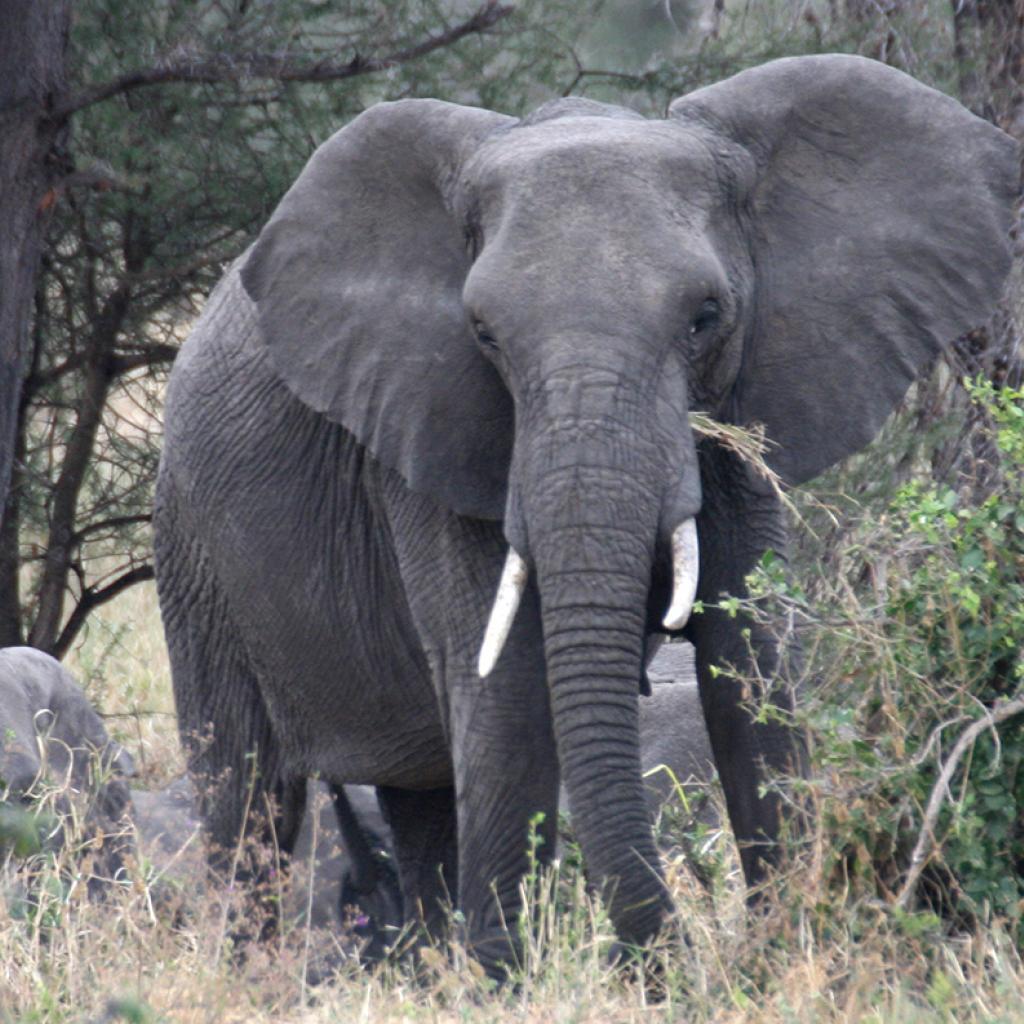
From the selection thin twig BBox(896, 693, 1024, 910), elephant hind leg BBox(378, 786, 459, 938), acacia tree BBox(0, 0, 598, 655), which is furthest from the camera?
acacia tree BBox(0, 0, 598, 655)

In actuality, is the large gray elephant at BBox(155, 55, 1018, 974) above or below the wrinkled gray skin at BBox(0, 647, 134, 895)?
above

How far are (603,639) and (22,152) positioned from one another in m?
3.67

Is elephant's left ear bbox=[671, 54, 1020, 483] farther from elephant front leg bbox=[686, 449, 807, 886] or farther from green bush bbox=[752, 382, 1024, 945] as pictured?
green bush bbox=[752, 382, 1024, 945]

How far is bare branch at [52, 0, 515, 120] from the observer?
6715 mm

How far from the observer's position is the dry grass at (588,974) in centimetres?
357

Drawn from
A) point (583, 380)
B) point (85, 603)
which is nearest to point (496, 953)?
point (583, 380)

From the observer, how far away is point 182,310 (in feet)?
26.2

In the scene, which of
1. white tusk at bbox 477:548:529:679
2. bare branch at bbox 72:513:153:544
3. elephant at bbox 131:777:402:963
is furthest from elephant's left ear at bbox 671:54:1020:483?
bare branch at bbox 72:513:153:544

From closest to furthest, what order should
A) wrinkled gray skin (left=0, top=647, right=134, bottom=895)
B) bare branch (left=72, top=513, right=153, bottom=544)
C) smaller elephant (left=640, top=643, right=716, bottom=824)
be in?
wrinkled gray skin (left=0, top=647, right=134, bottom=895)
smaller elephant (left=640, top=643, right=716, bottom=824)
bare branch (left=72, top=513, right=153, bottom=544)

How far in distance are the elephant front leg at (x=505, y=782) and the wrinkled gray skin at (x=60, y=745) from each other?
→ 1.01 m

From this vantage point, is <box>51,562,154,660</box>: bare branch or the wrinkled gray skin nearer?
the wrinkled gray skin

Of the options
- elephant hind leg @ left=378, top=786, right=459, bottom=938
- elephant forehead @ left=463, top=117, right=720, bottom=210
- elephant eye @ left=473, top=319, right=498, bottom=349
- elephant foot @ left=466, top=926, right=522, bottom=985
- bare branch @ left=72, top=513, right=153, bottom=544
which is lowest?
elephant hind leg @ left=378, top=786, right=459, bottom=938

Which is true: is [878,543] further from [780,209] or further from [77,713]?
[77,713]

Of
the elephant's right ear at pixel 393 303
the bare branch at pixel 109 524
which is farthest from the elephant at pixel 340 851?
the elephant's right ear at pixel 393 303
